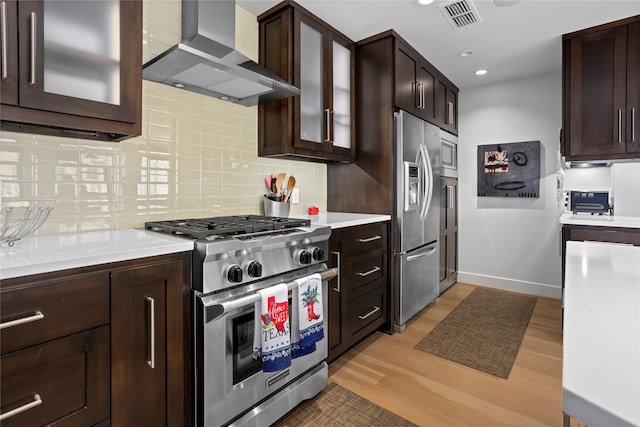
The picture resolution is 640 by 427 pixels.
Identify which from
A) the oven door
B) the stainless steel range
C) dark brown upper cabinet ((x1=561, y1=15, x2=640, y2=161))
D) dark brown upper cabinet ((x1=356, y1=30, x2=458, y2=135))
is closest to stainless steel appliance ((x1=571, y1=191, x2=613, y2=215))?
dark brown upper cabinet ((x1=561, y1=15, x2=640, y2=161))

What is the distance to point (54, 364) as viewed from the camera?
3.47 feet

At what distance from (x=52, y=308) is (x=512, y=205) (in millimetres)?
4297

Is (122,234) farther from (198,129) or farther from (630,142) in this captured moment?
(630,142)

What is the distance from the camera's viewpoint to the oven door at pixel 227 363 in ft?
4.61

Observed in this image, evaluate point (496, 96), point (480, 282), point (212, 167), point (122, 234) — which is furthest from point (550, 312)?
point (122, 234)

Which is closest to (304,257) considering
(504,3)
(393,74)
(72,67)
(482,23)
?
(72,67)

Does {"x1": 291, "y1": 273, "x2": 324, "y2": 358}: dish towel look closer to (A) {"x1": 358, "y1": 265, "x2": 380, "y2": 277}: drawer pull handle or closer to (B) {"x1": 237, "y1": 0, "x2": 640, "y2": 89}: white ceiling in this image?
(A) {"x1": 358, "y1": 265, "x2": 380, "y2": 277}: drawer pull handle

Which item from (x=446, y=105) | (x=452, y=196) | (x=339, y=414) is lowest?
(x=339, y=414)

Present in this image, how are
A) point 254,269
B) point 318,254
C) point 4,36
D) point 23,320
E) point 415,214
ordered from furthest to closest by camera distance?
point 415,214 → point 318,254 → point 254,269 → point 4,36 → point 23,320

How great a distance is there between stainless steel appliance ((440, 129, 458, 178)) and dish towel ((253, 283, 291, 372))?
267cm

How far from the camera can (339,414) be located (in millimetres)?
1784

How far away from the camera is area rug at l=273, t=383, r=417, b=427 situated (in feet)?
5.63

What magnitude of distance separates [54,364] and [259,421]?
94 centimetres

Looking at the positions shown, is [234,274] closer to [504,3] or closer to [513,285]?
[504,3]
